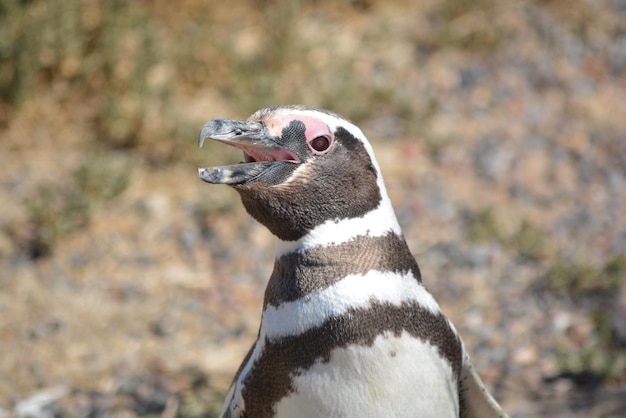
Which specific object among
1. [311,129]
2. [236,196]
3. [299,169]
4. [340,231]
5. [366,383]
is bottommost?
[236,196]

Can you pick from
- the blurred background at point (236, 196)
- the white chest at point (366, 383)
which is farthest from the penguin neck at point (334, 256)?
the blurred background at point (236, 196)

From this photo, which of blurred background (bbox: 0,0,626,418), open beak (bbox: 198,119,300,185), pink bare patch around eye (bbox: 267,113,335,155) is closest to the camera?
open beak (bbox: 198,119,300,185)

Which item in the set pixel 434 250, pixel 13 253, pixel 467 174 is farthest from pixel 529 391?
pixel 13 253

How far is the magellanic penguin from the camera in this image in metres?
2.72

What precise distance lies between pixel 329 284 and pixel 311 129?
0.44m

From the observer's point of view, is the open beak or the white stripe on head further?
the white stripe on head

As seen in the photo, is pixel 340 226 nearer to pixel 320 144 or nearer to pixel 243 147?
pixel 320 144

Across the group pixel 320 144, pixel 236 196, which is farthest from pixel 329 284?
pixel 236 196

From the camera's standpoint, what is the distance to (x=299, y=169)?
2.79 metres

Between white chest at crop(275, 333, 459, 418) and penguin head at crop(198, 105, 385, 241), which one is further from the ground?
penguin head at crop(198, 105, 385, 241)

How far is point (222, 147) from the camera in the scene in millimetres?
6242

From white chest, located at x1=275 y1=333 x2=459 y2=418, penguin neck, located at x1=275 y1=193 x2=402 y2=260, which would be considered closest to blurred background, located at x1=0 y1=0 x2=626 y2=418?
white chest, located at x1=275 y1=333 x2=459 y2=418

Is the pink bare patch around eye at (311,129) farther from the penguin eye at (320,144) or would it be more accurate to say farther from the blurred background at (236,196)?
the blurred background at (236,196)

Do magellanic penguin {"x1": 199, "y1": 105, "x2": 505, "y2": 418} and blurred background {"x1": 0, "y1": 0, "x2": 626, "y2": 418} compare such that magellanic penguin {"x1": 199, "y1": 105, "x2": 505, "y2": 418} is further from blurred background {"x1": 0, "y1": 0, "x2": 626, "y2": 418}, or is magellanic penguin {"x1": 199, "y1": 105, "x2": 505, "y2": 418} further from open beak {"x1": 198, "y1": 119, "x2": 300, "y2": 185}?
blurred background {"x1": 0, "y1": 0, "x2": 626, "y2": 418}
